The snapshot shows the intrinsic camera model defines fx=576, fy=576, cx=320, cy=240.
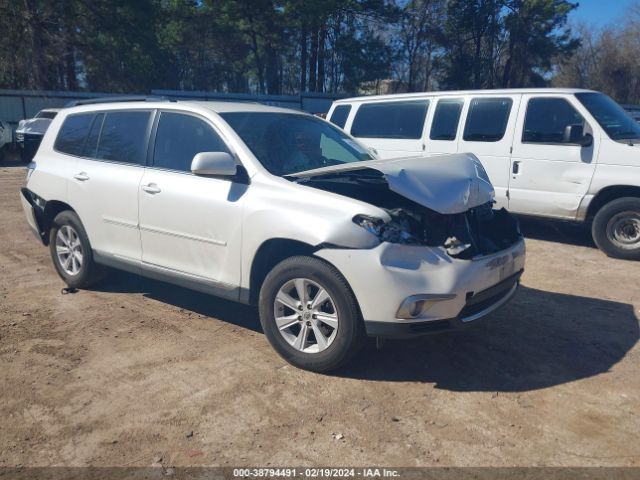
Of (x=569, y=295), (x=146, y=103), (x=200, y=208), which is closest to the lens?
(x=200, y=208)

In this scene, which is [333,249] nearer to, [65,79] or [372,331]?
[372,331]

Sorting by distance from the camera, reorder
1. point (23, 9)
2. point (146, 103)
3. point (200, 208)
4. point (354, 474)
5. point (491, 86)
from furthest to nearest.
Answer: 1. point (491, 86)
2. point (23, 9)
3. point (146, 103)
4. point (200, 208)
5. point (354, 474)

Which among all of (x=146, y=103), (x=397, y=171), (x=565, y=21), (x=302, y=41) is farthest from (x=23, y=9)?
(x=565, y=21)

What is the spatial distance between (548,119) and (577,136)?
1.86 ft

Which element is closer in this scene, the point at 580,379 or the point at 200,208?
the point at 580,379

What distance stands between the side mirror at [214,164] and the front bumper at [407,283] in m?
0.95

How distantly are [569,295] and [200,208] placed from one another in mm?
3680

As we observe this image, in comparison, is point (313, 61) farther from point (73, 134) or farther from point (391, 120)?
point (73, 134)

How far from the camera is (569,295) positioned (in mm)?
5660

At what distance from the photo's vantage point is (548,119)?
7461 mm

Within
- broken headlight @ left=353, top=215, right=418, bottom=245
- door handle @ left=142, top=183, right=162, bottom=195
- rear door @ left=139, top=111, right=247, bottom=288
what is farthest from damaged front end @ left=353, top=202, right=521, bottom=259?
door handle @ left=142, top=183, right=162, bottom=195

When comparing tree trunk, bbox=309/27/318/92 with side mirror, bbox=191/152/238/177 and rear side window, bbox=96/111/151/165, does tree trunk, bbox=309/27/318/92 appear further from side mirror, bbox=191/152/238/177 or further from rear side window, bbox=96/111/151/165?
side mirror, bbox=191/152/238/177

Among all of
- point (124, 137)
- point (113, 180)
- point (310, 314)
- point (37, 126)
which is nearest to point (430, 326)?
point (310, 314)

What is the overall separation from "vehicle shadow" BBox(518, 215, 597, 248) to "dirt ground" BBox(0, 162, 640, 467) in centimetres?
264
